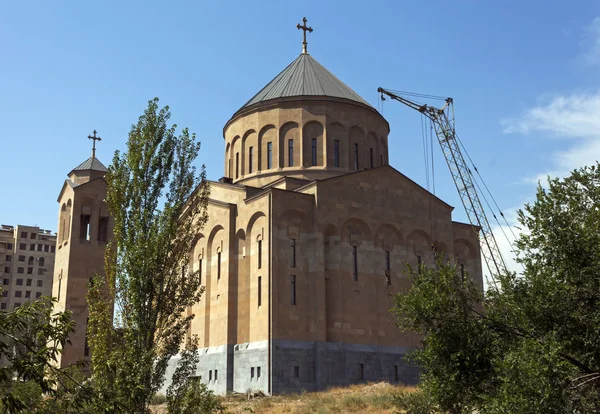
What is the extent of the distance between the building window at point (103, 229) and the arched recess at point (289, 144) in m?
10.7

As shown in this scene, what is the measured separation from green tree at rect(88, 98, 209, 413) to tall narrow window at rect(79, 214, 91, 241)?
2039 cm

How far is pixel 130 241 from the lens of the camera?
1402 cm

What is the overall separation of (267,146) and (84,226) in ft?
36.6

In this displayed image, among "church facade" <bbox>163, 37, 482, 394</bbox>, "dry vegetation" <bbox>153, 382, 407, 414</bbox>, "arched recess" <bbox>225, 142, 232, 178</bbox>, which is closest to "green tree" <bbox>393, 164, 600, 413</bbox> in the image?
"dry vegetation" <bbox>153, 382, 407, 414</bbox>

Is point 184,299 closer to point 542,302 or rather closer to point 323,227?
point 542,302

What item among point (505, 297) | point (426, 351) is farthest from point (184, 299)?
point (505, 297)

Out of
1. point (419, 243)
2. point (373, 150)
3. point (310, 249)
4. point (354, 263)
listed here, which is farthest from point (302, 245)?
point (373, 150)

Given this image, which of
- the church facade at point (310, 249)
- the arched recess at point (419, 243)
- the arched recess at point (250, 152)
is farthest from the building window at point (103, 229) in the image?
the arched recess at point (419, 243)

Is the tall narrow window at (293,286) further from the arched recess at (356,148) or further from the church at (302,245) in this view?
the arched recess at (356,148)

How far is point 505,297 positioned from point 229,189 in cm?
1780

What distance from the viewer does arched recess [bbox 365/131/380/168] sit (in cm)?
3288

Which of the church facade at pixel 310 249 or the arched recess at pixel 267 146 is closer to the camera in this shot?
the church facade at pixel 310 249

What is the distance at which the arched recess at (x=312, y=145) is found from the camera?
31.3 metres

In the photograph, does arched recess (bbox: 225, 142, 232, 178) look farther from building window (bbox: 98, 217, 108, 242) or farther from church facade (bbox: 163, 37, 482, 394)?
building window (bbox: 98, 217, 108, 242)
